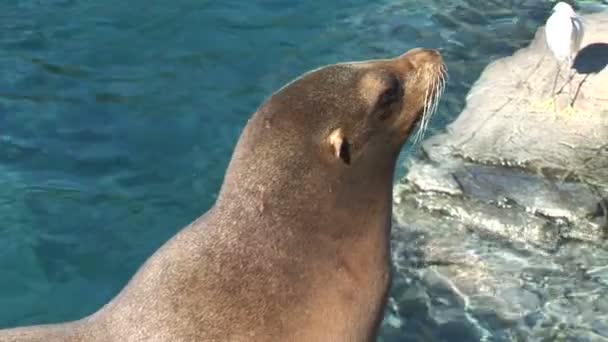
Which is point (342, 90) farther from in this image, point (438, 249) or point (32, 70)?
point (32, 70)

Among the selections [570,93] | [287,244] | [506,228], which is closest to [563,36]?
[570,93]

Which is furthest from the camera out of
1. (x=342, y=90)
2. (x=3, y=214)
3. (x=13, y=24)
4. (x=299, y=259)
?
(x=13, y=24)

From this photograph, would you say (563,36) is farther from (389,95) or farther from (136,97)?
(389,95)

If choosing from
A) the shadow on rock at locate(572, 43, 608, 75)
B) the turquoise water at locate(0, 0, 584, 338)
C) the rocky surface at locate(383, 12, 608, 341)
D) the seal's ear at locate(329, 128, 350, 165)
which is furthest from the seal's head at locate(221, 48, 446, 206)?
the shadow on rock at locate(572, 43, 608, 75)

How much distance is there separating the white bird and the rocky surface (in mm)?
381

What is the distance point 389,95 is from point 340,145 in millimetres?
483

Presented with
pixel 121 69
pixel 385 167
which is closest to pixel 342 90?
pixel 385 167

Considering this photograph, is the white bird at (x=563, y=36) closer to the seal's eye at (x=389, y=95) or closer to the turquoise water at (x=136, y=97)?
the turquoise water at (x=136, y=97)

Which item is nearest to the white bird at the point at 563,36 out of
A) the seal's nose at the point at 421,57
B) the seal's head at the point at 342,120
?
the seal's nose at the point at 421,57

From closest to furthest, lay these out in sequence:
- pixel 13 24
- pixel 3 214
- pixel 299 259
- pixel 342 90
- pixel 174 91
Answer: pixel 299 259, pixel 342 90, pixel 3 214, pixel 174 91, pixel 13 24

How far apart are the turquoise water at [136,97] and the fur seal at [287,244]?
273cm

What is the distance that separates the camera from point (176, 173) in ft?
27.8

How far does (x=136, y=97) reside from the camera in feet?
31.1

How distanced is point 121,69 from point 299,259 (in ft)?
18.5
